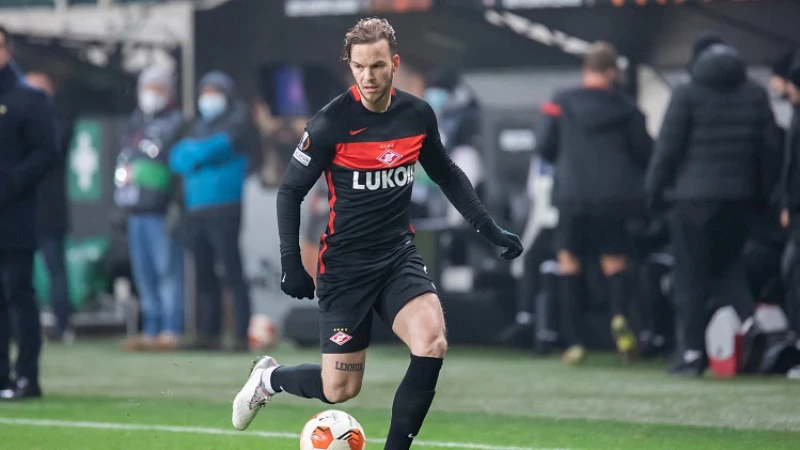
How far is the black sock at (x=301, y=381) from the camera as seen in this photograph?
6832mm

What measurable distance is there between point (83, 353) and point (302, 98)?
3.10 meters

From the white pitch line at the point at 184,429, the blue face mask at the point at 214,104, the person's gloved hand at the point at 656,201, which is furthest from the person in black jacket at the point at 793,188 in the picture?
the blue face mask at the point at 214,104

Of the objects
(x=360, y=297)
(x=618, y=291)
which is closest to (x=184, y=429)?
(x=360, y=297)

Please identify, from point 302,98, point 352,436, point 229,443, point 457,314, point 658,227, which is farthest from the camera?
point 302,98

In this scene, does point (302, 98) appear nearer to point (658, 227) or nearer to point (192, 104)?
point (192, 104)

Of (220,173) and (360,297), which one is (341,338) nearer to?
(360,297)

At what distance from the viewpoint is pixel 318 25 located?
14.5 m

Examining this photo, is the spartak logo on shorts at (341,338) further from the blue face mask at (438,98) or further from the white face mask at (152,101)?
the white face mask at (152,101)

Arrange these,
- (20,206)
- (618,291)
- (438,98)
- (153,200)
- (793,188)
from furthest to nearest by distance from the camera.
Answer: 1. (153,200)
2. (438,98)
3. (618,291)
4. (793,188)
5. (20,206)

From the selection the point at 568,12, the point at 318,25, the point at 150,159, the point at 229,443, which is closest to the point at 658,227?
the point at 568,12

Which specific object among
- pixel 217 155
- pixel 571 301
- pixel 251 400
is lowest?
pixel 571 301

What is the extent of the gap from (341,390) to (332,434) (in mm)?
223

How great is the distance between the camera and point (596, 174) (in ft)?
40.4

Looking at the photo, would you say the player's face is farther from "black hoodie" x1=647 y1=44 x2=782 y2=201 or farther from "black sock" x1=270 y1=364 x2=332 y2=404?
"black hoodie" x1=647 y1=44 x2=782 y2=201
